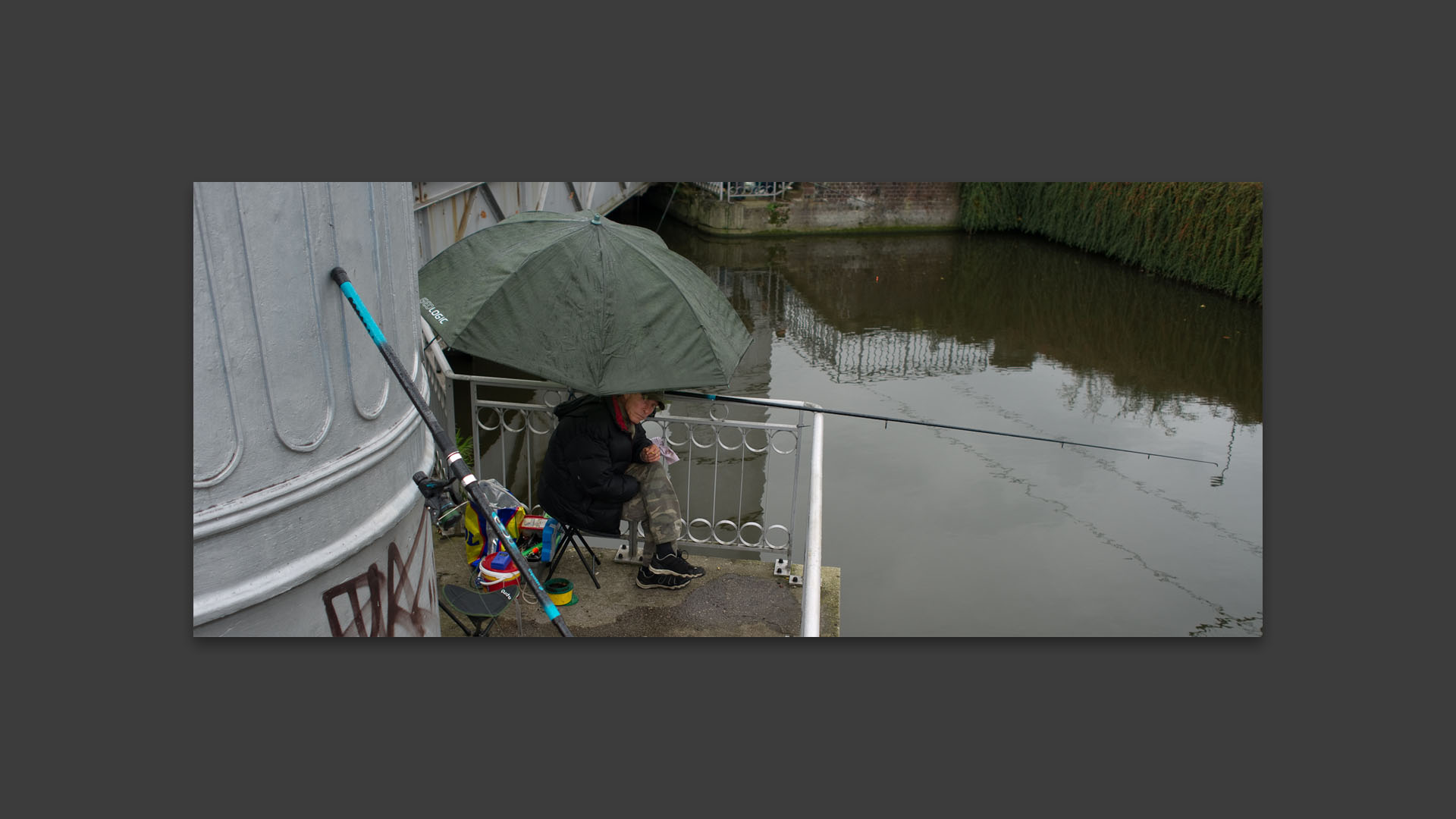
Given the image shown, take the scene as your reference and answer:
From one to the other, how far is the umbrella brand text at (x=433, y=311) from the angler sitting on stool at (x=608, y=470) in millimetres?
680

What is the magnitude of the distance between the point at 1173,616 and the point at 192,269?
5456mm

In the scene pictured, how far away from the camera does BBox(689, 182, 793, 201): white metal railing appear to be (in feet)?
66.6

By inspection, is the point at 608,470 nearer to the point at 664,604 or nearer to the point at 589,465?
the point at 589,465

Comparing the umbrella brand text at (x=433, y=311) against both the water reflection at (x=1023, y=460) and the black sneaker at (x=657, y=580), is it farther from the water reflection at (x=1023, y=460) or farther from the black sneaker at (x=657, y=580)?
the black sneaker at (x=657, y=580)

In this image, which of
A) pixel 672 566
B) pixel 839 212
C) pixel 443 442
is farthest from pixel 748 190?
pixel 443 442

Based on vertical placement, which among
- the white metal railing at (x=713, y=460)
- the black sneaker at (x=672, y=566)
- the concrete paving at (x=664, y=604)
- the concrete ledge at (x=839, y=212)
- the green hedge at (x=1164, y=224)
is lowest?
the concrete paving at (x=664, y=604)

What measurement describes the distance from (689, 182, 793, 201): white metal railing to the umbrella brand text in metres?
16.4

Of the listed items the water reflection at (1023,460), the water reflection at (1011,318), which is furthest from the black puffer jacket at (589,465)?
the water reflection at (1011,318)

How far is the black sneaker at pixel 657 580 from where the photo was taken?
4840 millimetres

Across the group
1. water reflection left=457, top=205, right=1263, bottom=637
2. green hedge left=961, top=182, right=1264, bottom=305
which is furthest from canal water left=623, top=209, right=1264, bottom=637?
green hedge left=961, top=182, right=1264, bottom=305

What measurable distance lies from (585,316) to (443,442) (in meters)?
1.17

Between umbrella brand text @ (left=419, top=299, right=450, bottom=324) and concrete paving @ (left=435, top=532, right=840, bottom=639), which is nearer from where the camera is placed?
umbrella brand text @ (left=419, top=299, right=450, bottom=324)

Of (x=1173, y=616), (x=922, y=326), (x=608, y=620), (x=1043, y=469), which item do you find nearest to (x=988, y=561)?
(x=1173, y=616)

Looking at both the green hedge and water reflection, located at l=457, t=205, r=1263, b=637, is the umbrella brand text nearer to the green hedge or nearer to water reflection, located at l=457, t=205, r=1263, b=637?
water reflection, located at l=457, t=205, r=1263, b=637
